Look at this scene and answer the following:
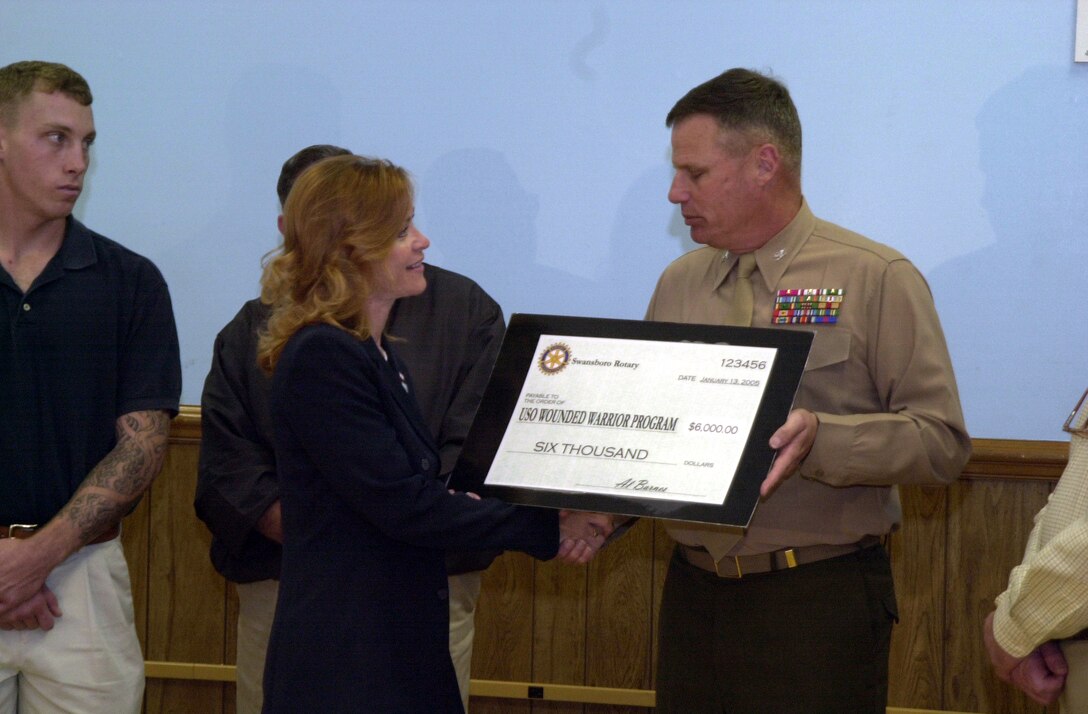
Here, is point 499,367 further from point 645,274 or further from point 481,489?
point 645,274

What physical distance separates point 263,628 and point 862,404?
145cm

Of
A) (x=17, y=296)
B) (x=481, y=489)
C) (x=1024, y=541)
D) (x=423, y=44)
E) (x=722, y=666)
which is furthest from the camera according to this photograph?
(x=423, y=44)

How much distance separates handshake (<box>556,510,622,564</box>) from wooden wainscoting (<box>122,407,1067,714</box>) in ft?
3.33

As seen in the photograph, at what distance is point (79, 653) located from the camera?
2.39m

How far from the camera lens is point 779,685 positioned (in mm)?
2127

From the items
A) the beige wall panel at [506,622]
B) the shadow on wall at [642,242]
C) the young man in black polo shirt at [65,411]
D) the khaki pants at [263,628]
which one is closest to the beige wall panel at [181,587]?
the khaki pants at [263,628]

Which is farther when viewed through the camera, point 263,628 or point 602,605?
point 602,605

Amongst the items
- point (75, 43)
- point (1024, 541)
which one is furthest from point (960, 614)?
point (75, 43)

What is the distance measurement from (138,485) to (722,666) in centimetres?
124

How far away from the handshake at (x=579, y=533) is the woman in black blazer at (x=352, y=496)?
226mm

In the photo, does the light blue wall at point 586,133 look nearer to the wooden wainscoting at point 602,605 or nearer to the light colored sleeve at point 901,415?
the wooden wainscoting at point 602,605

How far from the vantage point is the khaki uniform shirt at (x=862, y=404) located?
6.79 ft

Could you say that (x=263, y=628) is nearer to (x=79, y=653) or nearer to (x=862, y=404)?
(x=79, y=653)

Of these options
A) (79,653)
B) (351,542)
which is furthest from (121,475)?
(351,542)
